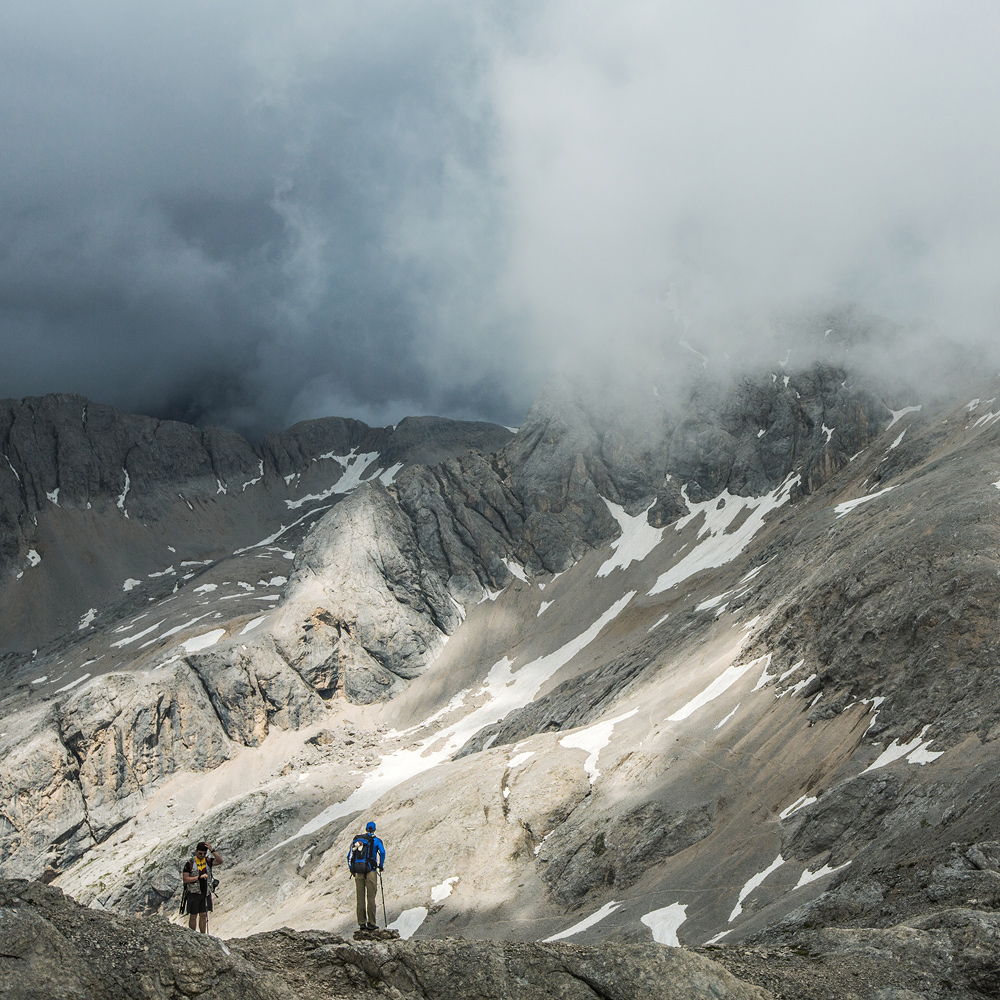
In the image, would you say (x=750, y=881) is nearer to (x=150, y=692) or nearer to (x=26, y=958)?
(x=26, y=958)

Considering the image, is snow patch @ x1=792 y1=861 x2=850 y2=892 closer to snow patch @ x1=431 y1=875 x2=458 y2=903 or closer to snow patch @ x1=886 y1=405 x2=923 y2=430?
snow patch @ x1=431 y1=875 x2=458 y2=903

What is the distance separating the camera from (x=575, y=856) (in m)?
45.7

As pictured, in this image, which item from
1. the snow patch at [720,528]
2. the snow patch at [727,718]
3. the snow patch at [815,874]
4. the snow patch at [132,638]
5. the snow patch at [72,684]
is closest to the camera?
the snow patch at [815,874]

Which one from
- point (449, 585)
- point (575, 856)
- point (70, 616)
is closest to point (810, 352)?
point (449, 585)

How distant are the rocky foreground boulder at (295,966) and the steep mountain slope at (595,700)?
7810 mm

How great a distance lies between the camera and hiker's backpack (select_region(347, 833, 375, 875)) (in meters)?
15.6

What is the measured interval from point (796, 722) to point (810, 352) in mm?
123545

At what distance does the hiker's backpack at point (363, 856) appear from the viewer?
15.6 meters

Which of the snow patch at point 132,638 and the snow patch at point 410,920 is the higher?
the snow patch at point 132,638

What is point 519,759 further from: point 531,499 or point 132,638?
point 132,638

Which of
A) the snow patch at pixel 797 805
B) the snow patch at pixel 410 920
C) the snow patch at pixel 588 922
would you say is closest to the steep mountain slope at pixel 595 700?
the snow patch at pixel 410 920

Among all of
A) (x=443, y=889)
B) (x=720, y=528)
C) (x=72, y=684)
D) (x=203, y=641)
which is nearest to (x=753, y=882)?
(x=443, y=889)

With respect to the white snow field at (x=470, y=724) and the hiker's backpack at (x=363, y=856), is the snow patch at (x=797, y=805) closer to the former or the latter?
the hiker's backpack at (x=363, y=856)

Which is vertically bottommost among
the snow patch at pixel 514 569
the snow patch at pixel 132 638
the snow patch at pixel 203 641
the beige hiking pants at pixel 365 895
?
the beige hiking pants at pixel 365 895
